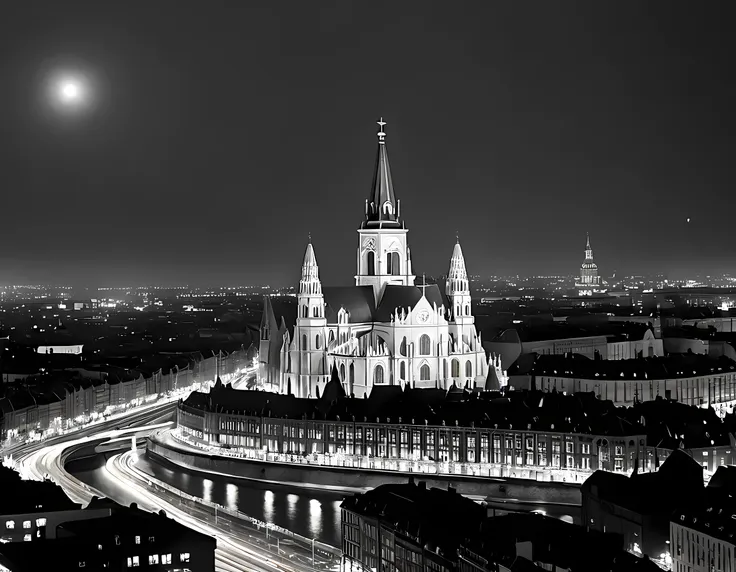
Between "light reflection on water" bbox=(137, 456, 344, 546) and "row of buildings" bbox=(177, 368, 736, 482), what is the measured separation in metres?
4.66

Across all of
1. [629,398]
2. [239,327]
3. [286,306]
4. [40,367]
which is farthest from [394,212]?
[239,327]

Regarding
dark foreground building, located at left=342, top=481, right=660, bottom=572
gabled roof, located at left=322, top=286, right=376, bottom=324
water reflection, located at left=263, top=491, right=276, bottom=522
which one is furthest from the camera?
gabled roof, located at left=322, top=286, right=376, bottom=324

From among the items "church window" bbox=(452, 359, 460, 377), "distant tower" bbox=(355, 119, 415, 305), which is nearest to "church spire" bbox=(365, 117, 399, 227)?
"distant tower" bbox=(355, 119, 415, 305)

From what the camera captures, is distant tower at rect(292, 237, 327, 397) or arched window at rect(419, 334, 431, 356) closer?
arched window at rect(419, 334, 431, 356)

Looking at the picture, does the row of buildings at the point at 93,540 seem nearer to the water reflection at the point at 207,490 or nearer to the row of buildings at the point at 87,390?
the water reflection at the point at 207,490

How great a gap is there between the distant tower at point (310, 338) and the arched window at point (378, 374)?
12.1 feet

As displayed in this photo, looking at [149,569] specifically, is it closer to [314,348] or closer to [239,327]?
[314,348]

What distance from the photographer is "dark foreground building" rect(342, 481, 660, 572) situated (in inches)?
1602

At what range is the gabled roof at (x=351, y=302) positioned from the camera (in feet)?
283

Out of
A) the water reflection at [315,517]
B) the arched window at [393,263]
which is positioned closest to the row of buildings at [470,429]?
the water reflection at [315,517]

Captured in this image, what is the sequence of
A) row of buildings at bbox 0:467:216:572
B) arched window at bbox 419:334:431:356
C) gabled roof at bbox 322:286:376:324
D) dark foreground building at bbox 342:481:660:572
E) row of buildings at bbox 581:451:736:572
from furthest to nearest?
1. gabled roof at bbox 322:286:376:324
2. arched window at bbox 419:334:431:356
3. row of buildings at bbox 581:451:736:572
4. row of buildings at bbox 0:467:216:572
5. dark foreground building at bbox 342:481:660:572

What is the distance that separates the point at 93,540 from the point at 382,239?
160 feet

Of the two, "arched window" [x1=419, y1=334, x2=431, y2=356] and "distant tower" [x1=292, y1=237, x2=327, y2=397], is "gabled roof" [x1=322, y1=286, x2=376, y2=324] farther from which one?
"arched window" [x1=419, y1=334, x2=431, y2=356]

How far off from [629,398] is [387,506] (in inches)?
1758
